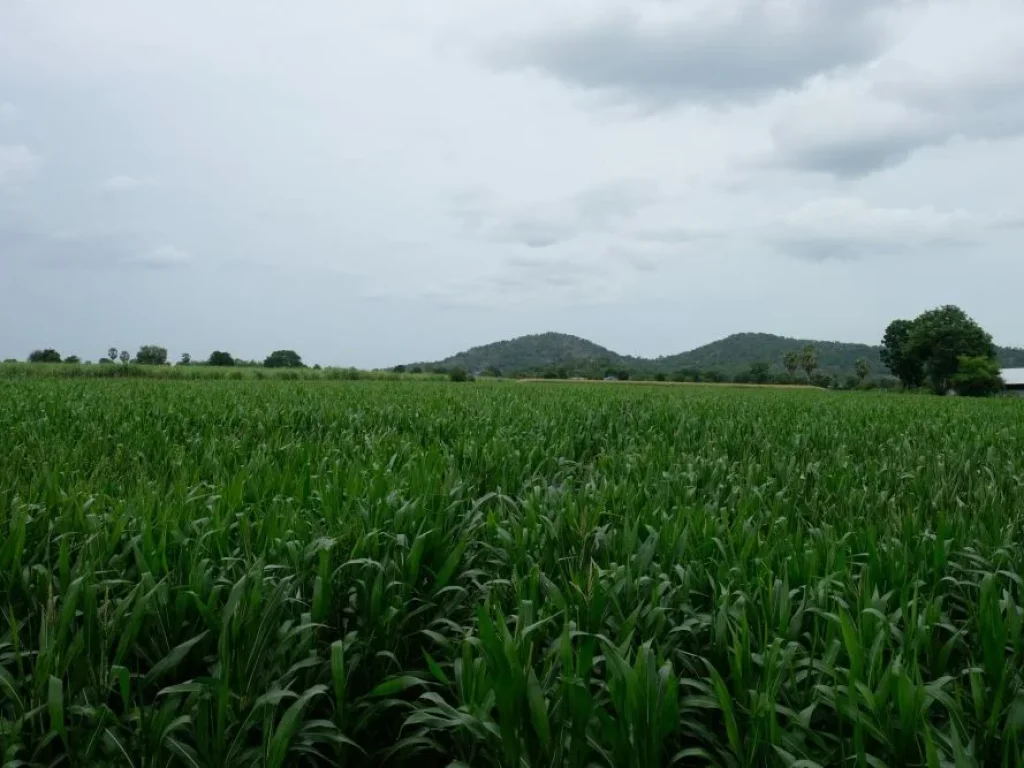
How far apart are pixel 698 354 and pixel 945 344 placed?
83156 millimetres

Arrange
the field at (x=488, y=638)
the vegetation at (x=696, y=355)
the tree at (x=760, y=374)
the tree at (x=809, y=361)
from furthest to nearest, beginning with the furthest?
the vegetation at (x=696, y=355) → the tree at (x=809, y=361) → the tree at (x=760, y=374) → the field at (x=488, y=638)

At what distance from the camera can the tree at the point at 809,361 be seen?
11300 cm

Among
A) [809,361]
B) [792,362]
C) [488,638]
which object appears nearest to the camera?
[488,638]

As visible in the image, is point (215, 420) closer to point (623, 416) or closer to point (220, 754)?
point (623, 416)

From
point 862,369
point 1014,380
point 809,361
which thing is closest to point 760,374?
point 809,361

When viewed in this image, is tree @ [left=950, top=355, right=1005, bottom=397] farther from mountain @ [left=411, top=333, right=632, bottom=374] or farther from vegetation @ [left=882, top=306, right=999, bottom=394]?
mountain @ [left=411, top=333, right=632, bottom=374]

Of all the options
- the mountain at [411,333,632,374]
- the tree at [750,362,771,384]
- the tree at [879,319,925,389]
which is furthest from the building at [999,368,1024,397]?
the mountain at [411,333,632,374]

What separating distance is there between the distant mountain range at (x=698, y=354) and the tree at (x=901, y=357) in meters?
37.1

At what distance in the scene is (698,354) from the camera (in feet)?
517

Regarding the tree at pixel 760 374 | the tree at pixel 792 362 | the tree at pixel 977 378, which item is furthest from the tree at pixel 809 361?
the tree at pixel 977 378

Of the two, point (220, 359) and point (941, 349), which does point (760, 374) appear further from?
point (220, 359)

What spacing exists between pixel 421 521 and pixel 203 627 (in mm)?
1165

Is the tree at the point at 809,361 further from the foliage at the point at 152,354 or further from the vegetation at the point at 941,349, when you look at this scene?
the foliage at the point at 152,354

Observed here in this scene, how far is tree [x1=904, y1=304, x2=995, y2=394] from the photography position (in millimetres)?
73375
